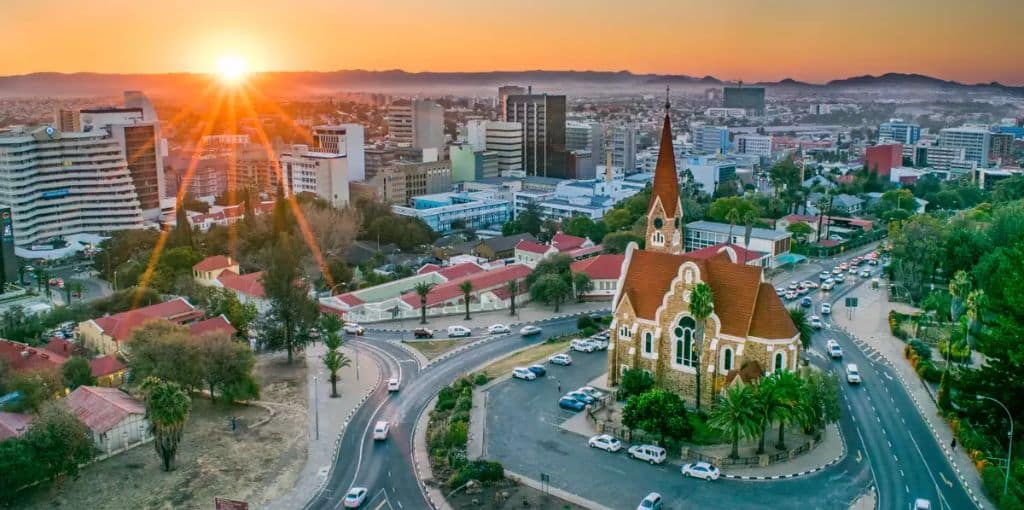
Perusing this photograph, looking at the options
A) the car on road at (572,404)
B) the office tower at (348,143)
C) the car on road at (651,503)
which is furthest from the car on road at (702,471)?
the office tower at (348,143)

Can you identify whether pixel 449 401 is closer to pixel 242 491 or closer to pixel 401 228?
pixel 242 491

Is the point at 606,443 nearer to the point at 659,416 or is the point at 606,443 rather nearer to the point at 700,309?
the point at 659,416

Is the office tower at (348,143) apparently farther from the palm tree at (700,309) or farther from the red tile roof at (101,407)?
the palm tree at (700,309)

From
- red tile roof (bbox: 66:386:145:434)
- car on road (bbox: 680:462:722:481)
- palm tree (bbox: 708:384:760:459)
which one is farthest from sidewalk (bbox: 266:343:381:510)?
palm tree (bbox: 708:384:760:459)

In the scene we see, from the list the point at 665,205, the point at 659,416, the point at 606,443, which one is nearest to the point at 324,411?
the point at 606,443

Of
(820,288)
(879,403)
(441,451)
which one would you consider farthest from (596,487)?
(820,288)

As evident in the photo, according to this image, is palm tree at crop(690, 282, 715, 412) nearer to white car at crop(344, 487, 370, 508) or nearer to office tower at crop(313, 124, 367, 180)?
white car at crop(344, 487, 370, 508)
